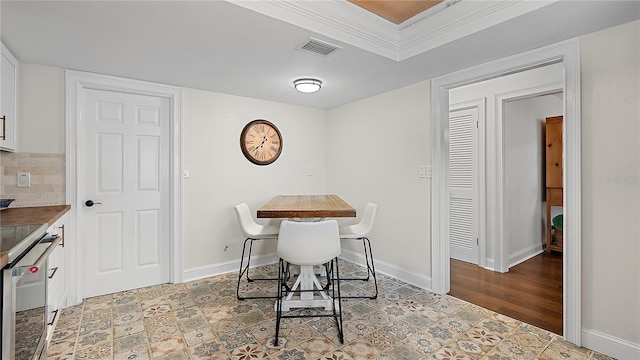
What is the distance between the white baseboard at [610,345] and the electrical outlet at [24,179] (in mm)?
4263

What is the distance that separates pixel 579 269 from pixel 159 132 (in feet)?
12.4

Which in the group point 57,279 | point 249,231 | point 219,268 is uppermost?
point 249,231

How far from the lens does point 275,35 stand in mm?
1974

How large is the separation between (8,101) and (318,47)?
2.28 metres

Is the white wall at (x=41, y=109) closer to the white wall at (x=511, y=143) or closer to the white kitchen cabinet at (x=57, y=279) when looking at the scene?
the white kitchen cabinet at (x=57, y=279)

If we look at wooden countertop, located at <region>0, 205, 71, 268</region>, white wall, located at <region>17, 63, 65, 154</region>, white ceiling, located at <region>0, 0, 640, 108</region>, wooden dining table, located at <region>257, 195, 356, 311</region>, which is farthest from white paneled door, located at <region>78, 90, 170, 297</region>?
wooden dining table, located at <region>257, 195, 356, 311</region>

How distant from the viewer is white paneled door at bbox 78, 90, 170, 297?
279 centimetres

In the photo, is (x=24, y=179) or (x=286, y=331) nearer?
(x=286, y=331)

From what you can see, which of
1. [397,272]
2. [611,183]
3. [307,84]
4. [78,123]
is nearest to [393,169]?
[397,272]

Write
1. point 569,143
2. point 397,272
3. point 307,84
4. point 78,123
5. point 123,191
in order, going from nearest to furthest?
point 569,143 → point 78,123 → point 307,84 → point 123,191 → point 397,272

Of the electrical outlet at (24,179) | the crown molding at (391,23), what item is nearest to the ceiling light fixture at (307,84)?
the crown molding at (391,23)

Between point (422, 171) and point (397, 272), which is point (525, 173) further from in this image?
point (397, 272)

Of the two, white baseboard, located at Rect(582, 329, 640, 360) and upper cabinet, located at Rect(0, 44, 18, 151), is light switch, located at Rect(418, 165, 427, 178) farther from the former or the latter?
upper cabinet, located at Rect(0, 44, 18, 151)

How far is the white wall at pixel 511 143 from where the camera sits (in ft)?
10.6
